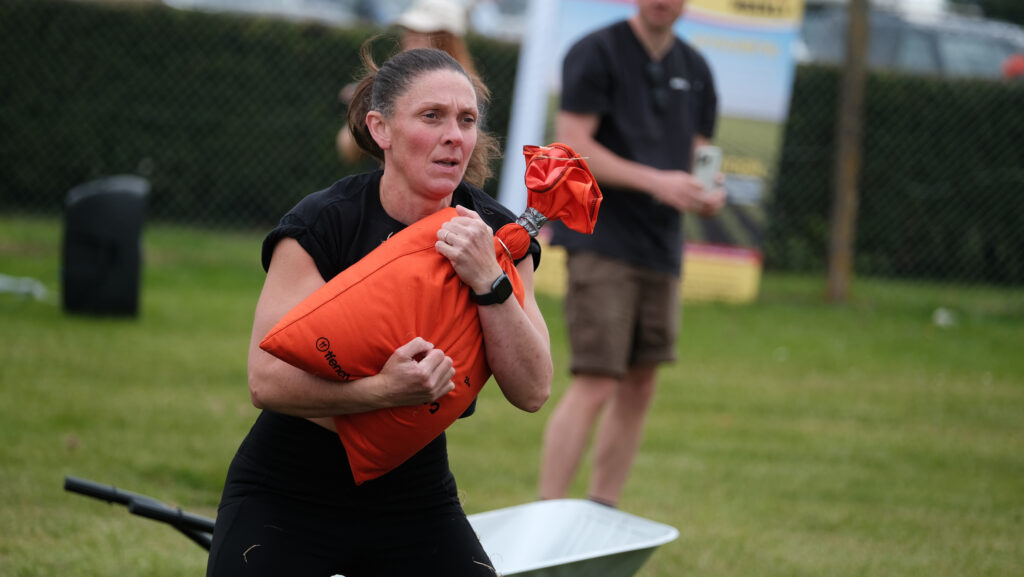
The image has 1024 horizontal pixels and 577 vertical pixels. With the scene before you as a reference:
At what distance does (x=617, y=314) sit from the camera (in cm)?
450

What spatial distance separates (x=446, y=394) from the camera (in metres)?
2.36

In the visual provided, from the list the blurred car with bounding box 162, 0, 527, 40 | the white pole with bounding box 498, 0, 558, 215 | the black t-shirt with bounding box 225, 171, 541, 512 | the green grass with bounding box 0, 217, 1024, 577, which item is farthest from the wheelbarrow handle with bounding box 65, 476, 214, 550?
the blurred car with bounding box 162, 0, 527, 40

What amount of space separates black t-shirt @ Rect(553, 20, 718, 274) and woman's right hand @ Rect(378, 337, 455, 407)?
2.31 meters

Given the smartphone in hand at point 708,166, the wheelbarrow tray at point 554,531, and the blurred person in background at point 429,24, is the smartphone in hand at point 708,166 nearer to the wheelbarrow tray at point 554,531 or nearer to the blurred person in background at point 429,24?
the blurred person in background at point 429,24

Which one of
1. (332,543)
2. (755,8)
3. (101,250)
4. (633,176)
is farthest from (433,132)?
(755,8)

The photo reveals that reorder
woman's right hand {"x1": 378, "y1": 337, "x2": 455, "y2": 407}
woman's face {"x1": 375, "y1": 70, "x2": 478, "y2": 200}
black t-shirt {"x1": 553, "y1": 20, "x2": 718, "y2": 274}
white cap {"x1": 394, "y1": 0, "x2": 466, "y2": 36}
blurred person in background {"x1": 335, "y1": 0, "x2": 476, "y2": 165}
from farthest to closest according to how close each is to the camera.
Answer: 1. white cap {"x1": 394, "y1": 0, "x2": 466, "y2": 36}
2. blurred person in background {"x1": 335, "y1": 0, "x2": 476, "y2": 165}
3. black t-shirt {"x1": 553, "y1": 20, "x2": 718, "y2": 274}
4. woman's face {"x1": 375, "y1": 70, "x2": 478, "y2": 200}
5. woman's right hand {"x1": 378, "y1": 337, "x2": 455, "y2": 407}

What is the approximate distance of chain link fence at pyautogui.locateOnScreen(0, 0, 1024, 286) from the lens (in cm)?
1105

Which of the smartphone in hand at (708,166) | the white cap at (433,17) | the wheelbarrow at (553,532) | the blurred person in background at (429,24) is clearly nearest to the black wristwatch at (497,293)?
the wheelbarrow at (553,532)

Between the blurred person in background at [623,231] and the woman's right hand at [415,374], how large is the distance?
221cm

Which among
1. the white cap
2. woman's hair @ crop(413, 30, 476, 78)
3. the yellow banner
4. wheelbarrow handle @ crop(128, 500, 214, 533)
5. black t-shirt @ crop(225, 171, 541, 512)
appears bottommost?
wheelbarrow handle @ crop(128, 500, 214, 533)

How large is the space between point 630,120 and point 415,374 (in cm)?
260

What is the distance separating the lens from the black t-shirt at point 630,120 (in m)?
4.50

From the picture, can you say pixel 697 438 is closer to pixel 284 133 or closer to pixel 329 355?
pixel 329 355

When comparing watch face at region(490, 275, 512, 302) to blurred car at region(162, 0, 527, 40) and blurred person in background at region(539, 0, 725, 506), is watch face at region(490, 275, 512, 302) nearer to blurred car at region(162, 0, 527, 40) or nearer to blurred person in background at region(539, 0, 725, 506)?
blurred person in background at region(539, 0, 725, 506)
